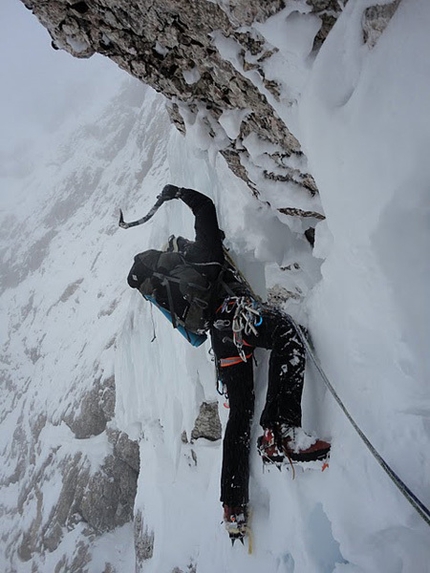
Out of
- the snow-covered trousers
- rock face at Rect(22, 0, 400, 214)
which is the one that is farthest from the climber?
rock face at Rect(22, 0, 400, 214)

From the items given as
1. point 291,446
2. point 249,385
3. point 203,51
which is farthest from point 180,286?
point 203,51

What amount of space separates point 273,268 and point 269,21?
9.04ft

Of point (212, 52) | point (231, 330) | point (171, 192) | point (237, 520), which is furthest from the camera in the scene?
point (171, 192)

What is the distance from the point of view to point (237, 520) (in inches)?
105

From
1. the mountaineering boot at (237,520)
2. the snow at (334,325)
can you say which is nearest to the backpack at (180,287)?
the snow at (334,325)

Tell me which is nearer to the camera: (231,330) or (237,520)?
(237,520)

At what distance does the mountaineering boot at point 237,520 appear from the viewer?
8.75ft

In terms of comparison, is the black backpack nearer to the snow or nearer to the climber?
the climber

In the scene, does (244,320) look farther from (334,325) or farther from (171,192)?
(171,192)

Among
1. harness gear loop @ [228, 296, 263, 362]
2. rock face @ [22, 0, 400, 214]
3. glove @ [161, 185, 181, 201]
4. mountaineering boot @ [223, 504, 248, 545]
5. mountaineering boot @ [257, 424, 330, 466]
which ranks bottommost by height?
mountaineering boot @ [223, 504, 248, 545]

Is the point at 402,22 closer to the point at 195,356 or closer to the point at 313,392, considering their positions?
the point at 313,392

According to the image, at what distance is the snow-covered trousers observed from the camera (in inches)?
92.7

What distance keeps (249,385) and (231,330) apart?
47cm

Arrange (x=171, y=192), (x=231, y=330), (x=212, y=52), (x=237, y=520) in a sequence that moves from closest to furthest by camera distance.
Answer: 1. (x=212, y=52)
2. (x=237, y=520)
3. (x=231, y=330)
4. (x=171, y=192)
